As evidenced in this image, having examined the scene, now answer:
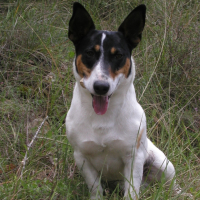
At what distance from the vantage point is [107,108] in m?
3.00

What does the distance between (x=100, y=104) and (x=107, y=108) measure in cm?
11

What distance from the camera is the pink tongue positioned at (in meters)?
2.91

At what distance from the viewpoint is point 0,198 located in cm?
286

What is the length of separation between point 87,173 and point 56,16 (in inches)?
129

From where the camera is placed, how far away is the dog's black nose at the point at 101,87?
267cm

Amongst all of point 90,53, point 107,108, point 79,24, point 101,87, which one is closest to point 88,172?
point 107,108

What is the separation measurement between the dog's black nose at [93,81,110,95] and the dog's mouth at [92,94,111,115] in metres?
0.20

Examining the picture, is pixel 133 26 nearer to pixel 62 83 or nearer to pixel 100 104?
pixel 100 104

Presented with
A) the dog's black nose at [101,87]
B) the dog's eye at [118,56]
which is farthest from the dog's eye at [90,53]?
the dog's black nose at [101,87]

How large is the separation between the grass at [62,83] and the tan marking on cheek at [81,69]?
942 mm

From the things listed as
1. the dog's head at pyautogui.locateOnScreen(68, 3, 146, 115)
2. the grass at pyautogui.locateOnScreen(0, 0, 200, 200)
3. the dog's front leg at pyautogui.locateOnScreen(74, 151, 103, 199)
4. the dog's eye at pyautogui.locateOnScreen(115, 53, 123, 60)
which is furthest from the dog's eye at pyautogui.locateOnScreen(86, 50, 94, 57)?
the grass at pyautogui.locateOnScreen(0, 0, 200, 200)

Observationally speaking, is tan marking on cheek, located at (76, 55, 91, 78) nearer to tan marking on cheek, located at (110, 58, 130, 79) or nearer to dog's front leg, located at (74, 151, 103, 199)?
tan marking on cheek, located at (110, 58, 130, 79)

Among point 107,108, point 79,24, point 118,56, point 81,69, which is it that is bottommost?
point 107,108

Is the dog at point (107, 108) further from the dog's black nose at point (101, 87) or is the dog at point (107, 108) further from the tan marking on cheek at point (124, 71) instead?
the dog's black nose at point (101, 87)
